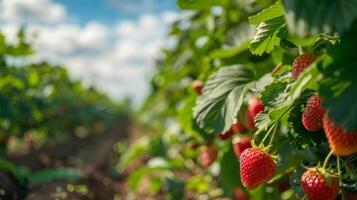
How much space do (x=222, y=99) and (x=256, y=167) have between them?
516 mm

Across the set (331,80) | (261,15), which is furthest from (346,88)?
(261,15)

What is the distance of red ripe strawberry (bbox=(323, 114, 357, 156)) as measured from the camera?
4.49 feet

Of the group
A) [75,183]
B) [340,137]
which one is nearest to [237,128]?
[340,137]

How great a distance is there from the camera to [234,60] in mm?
2943

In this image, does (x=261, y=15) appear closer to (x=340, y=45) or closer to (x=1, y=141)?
(x=340, y=45)

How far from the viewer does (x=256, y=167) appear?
1.71 meters

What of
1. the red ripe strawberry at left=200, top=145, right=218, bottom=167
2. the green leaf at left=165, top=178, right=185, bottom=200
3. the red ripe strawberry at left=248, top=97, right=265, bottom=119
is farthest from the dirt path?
the red ripe strawberry at left=248, top=97, right=265, bottom=119

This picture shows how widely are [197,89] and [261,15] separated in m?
1.40

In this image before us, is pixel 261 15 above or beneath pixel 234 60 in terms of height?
beneath

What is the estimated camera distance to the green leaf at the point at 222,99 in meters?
2.11

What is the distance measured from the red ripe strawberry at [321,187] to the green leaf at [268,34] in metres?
0.43

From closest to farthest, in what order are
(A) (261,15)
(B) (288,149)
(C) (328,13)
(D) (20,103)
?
(C) (328,13) → (A) (261,15) → (B) (288,149) → (D) (20,103)

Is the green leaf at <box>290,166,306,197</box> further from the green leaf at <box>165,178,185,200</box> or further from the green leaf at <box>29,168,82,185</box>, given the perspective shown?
the green leaf at <box>29,168,82,185</box>

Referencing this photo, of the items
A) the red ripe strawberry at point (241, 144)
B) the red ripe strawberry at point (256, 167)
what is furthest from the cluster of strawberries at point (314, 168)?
the red ripe strawberry at point (241, 144)
